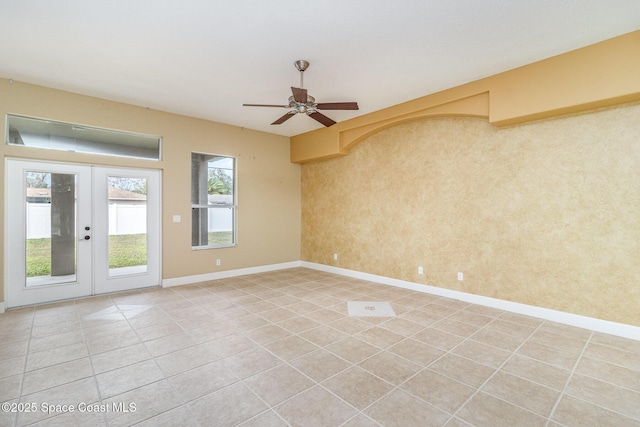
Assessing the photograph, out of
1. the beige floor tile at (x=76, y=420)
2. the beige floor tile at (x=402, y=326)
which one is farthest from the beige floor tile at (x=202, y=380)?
the beige floor tile at (x=402, y=326)

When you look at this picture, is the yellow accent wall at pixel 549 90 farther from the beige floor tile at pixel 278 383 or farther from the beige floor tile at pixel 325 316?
the beige floor tile at pixel 278 383

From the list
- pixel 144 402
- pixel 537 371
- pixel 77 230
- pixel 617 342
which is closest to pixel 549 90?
pixel 617 342

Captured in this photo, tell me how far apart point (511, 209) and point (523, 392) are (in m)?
2.52

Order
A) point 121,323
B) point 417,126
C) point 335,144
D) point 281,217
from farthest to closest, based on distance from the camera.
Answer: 1. point 281,217
2. point 335,144
3. point 417,126
4. point 121,323

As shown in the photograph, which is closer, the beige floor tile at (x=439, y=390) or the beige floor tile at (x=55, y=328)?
the beige floor tile at (x=439, y=390)

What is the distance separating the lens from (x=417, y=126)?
16.5 feet

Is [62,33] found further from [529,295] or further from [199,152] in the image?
[529,295]

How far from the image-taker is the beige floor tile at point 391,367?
2418 mm

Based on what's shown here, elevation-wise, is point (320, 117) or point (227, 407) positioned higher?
point (320, 117)

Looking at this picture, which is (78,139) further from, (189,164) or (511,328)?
(511,328)

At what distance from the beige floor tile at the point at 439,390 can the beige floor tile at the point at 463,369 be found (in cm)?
8

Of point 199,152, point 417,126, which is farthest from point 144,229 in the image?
point 417,126

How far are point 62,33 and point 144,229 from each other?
307 cm

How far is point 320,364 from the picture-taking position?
8.58ft
